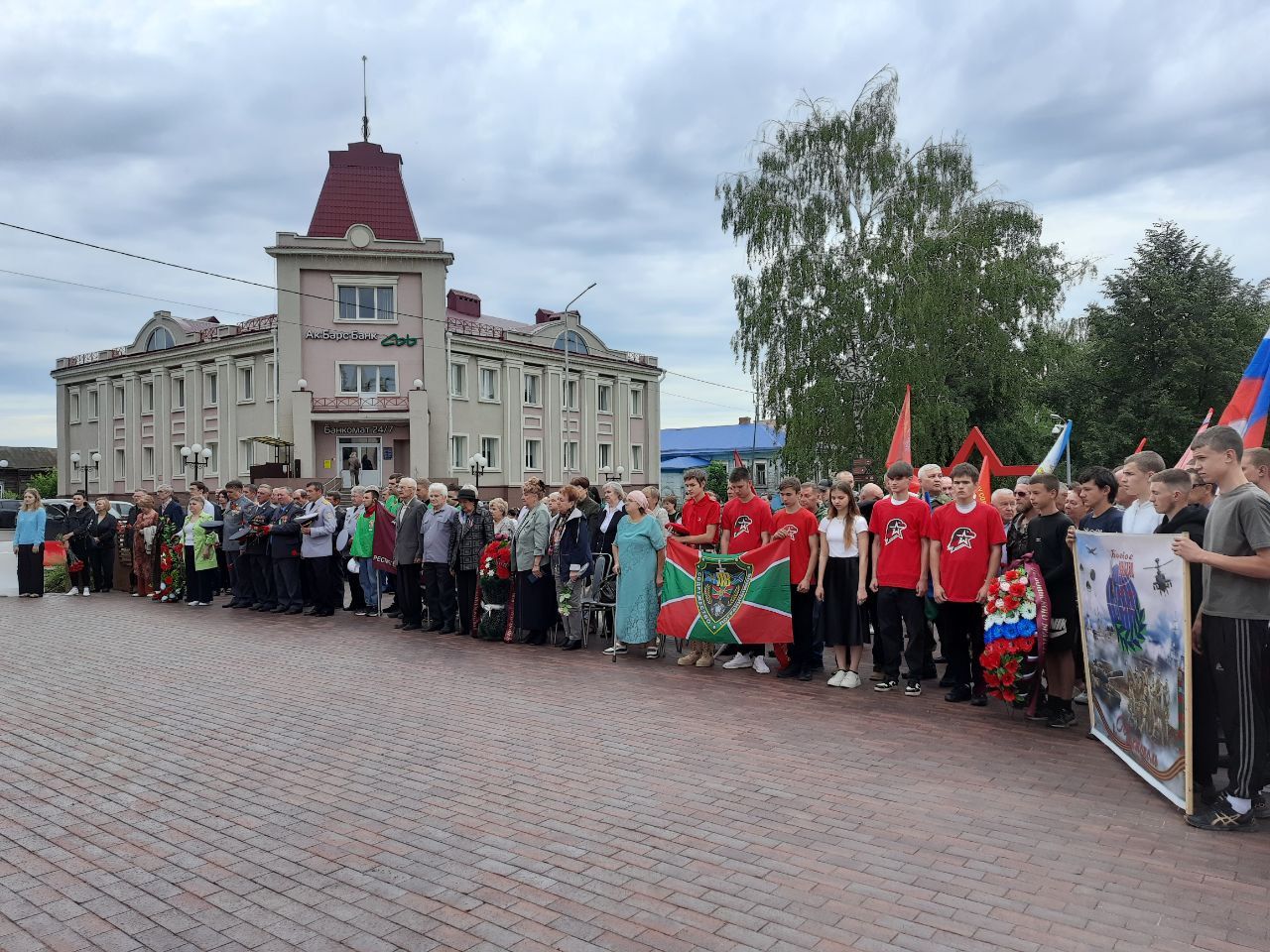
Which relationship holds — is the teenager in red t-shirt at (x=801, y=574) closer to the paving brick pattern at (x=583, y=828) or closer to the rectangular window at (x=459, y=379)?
the paving brick pattern at (x=583, y=828)

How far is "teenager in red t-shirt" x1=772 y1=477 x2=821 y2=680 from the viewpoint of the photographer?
9695 millimetres

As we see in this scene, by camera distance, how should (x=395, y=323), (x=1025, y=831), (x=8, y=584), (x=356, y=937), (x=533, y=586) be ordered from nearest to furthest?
(x=356, y=937) → (x=1025, y=831) → (x=533, y=586) → (x=8, y=584) → (x=395, y=323)

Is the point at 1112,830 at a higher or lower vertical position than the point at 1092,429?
lower

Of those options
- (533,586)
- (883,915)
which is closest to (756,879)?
(883,915)

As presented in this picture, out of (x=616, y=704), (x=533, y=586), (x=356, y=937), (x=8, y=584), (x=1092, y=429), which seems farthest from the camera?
(x=1092, y=429)

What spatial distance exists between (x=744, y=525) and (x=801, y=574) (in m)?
1.00

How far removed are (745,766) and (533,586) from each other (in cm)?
605

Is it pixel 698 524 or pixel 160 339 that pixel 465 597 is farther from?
pixel 160 339

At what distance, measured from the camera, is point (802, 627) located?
9.70 metres

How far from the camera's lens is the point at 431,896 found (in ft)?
14.0

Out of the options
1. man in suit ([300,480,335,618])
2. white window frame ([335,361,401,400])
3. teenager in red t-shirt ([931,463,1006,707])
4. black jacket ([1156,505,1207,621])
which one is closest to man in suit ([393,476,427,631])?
man in suit ([300,480,335,618])

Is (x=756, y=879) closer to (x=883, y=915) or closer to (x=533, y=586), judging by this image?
(x=883, y=915)

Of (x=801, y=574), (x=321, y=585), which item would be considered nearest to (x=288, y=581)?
(x=321, y=585)

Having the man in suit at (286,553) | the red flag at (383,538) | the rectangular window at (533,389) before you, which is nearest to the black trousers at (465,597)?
the red flag at (383,538)
